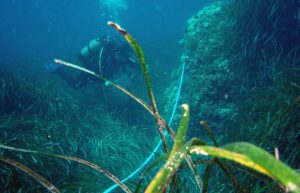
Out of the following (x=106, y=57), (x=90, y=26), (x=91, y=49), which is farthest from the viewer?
(x=90, y=26)

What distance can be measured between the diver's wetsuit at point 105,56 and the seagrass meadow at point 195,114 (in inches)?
37.9

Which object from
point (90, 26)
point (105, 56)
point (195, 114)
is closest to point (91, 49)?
point (105, 56)

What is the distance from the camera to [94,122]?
26.9 ft

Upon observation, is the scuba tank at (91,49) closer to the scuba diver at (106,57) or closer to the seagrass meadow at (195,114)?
the scuba diver at (106,57)

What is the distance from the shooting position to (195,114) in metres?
6.45

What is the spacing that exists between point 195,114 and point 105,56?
374 cm

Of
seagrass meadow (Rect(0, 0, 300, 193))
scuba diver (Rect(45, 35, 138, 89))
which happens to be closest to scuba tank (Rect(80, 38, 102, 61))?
scuba diver (Rect(45, 35, 138, 89))

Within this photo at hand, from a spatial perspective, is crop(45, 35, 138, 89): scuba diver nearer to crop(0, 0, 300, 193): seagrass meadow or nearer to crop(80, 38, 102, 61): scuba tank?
crop(80, 38, 102, 61): scuba tank

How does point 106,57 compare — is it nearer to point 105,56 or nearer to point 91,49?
point 105,56

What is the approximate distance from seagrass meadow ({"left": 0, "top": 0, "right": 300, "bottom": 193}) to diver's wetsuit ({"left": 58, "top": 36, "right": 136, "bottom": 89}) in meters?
0.96

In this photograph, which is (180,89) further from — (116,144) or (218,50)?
(116,144)

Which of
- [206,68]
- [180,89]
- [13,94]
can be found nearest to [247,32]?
[206,68]

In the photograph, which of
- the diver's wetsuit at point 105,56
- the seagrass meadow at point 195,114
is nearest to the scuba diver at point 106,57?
the diver's wetsuit at point 105,56

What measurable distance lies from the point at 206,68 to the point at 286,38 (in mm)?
1796
